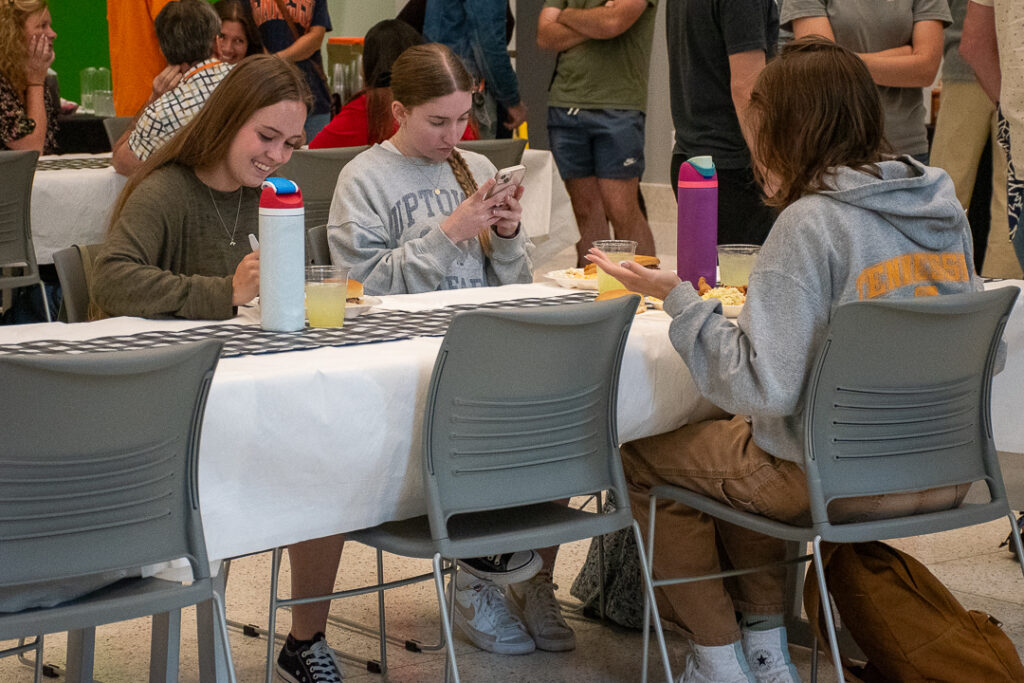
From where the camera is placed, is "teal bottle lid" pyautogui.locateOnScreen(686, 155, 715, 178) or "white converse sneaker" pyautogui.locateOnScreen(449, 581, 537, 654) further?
"white converse sneaker" pyautogui.locateOnScreen(449, 581, 537, 654)

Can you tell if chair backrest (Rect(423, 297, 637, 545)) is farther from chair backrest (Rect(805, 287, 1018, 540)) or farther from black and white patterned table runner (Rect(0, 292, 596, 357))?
chair backrest (Rect(805, 287, 1018, 540))

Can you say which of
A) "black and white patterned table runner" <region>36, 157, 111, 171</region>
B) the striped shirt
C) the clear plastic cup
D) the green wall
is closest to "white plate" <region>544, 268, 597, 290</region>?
the clear plastic cup

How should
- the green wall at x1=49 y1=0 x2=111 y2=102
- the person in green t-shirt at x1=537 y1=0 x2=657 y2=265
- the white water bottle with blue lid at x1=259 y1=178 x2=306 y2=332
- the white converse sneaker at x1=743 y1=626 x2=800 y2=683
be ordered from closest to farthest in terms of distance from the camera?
1. the white water bottle with blue lid at x1=259 y1=178 x2=306 y2=332
2. the white converse sneaker at x1=743 y1=626 x2=800 y2=683
3. the person in green t-shirt at x1=537 y1=0 x2=657 y2=265
4. the green wall at x1=49 y1=0 x2=111 y2=102

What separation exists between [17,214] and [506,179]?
201 cm

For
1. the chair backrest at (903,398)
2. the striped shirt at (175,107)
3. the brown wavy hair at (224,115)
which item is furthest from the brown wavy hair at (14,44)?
the chair backrest at (903,398)

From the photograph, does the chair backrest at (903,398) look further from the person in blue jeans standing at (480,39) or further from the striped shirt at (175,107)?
the person in blue jeans standing at (480,39)

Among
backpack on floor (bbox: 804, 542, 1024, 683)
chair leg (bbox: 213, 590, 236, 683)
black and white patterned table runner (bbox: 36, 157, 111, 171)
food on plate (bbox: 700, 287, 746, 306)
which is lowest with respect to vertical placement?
backpack on floor (bbox: 804, 542, 1024, 683)

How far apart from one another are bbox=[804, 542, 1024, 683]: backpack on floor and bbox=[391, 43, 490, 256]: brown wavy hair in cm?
112

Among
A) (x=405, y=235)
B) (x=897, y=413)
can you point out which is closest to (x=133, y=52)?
(x=405, y=235)

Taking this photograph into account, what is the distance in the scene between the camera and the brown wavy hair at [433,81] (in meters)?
2.87

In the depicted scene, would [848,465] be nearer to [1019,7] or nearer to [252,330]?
[252,330]

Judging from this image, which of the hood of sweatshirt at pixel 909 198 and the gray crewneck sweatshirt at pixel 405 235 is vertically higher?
the hood of sweatshirt at pixel 909 198

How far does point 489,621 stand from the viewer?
2654 millimetres

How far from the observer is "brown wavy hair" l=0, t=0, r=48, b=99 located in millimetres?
4516
